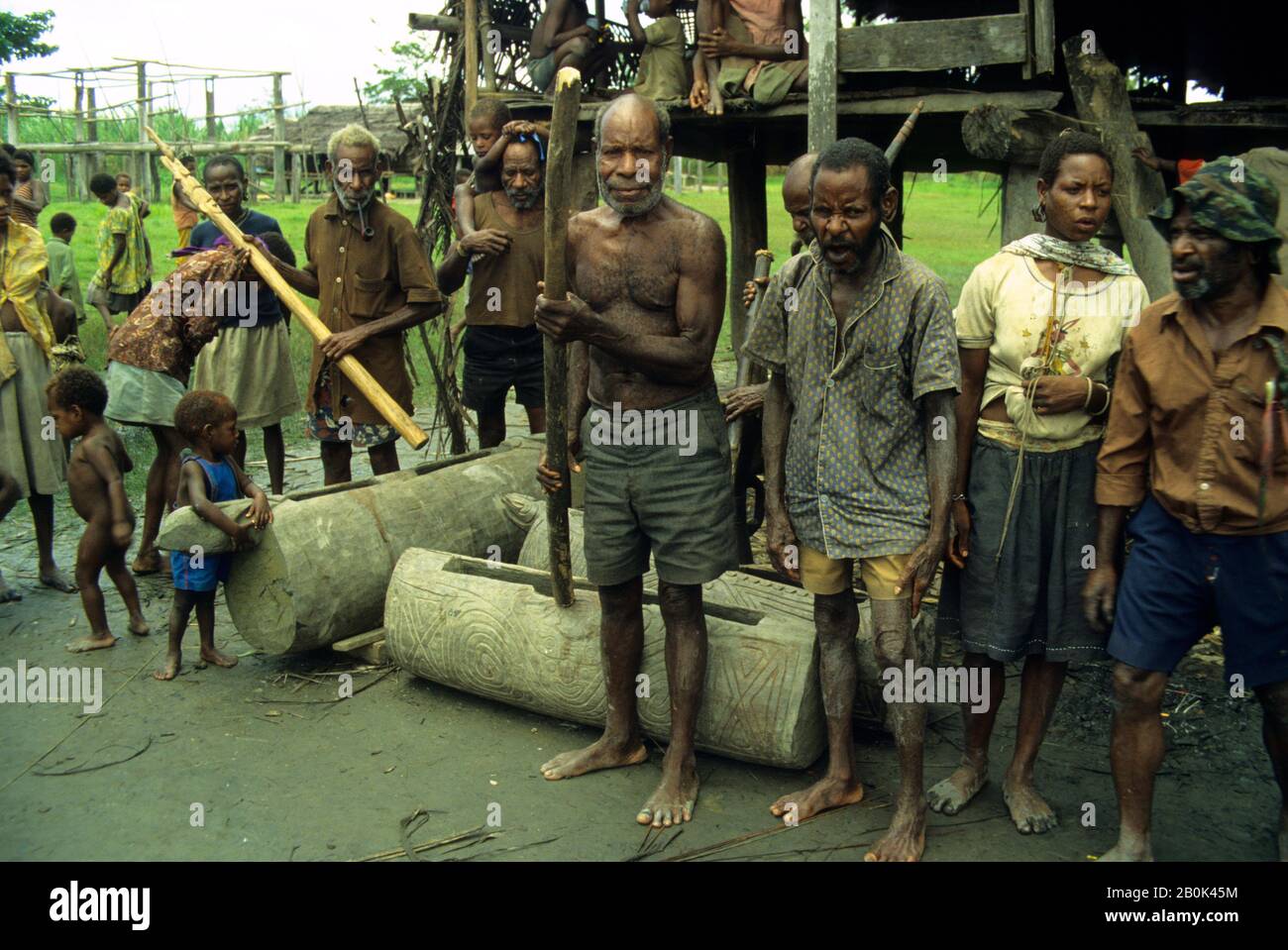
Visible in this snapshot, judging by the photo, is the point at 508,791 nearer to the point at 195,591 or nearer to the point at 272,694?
the point at 272,694

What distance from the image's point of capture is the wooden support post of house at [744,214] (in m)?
9.27

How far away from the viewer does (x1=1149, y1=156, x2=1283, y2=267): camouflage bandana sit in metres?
2.97

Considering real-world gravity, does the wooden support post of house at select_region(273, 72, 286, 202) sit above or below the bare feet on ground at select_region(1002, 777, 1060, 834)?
above

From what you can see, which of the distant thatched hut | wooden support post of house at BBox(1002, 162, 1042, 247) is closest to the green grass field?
the distant thatched hut

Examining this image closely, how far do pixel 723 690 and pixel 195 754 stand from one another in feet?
6.27

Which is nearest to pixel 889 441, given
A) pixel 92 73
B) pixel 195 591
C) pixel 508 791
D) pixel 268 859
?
pixel 508 791

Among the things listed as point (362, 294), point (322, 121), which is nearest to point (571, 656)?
point (362, 294)

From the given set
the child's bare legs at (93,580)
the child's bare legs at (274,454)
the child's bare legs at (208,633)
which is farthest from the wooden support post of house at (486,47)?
the child's bare legs at (208,633)

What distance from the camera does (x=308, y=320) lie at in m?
5.62

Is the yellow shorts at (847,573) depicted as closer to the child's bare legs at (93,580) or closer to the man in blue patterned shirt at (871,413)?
the man in blue patterned shirt at (871,413)

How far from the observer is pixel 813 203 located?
333 cm

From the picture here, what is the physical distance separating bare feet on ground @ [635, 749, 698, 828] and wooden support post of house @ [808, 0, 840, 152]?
143 inches

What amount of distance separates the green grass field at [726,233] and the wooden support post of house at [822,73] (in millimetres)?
5163

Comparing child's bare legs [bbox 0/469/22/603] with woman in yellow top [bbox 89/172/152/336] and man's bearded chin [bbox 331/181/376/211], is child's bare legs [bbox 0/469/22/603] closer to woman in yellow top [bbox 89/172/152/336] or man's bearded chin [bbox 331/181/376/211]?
man's bearded chin [bbox 331/181/376/211]
